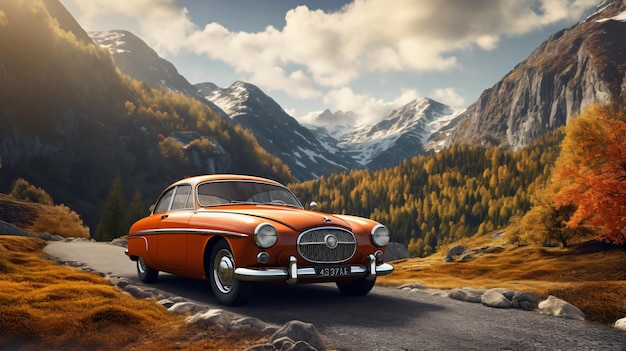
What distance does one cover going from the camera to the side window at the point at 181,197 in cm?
873

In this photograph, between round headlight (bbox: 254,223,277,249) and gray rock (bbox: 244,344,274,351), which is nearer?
gray rock (bbox: 244,344,274,351)

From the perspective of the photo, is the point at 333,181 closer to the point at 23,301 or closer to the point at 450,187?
the point at 450,187

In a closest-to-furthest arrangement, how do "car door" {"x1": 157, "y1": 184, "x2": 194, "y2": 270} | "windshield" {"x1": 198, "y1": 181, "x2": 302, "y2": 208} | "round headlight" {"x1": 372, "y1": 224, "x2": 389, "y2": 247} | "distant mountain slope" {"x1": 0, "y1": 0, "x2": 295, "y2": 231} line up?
"round headlight" {"x1": 372, "y1": 224, "x2": 389, "y2": 247}
"car door" {"x1": 157, "y1": 184, "x2": 194, "y2": 270}
"windshield" {"x1": 198, "y1": 181, "x2": 302, "y2": 208}
"distant mountain slope" {"x1": 0, "y1": 0, "x2": 295, "y2": 231}

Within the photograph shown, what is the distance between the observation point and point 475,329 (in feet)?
20.2

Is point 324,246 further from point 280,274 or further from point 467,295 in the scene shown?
point 467,295

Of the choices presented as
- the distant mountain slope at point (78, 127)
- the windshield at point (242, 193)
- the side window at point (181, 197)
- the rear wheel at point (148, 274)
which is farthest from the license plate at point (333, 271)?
the distant mountain slope at point (78, 127)

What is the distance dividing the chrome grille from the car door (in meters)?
2.29

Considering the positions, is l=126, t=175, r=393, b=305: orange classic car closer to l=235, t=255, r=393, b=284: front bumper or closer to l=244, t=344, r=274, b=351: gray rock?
l=235, t=255, r=393, b=284: front bumper

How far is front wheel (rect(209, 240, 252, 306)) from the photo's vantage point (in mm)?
6840

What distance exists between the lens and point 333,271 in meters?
6.99

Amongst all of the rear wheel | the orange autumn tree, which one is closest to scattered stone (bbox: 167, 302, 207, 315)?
the rear wheel

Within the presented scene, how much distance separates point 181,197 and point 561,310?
6.90 meters

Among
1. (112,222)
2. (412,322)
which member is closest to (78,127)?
(112,222)

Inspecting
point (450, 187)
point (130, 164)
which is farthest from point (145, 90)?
point (450, 187)
